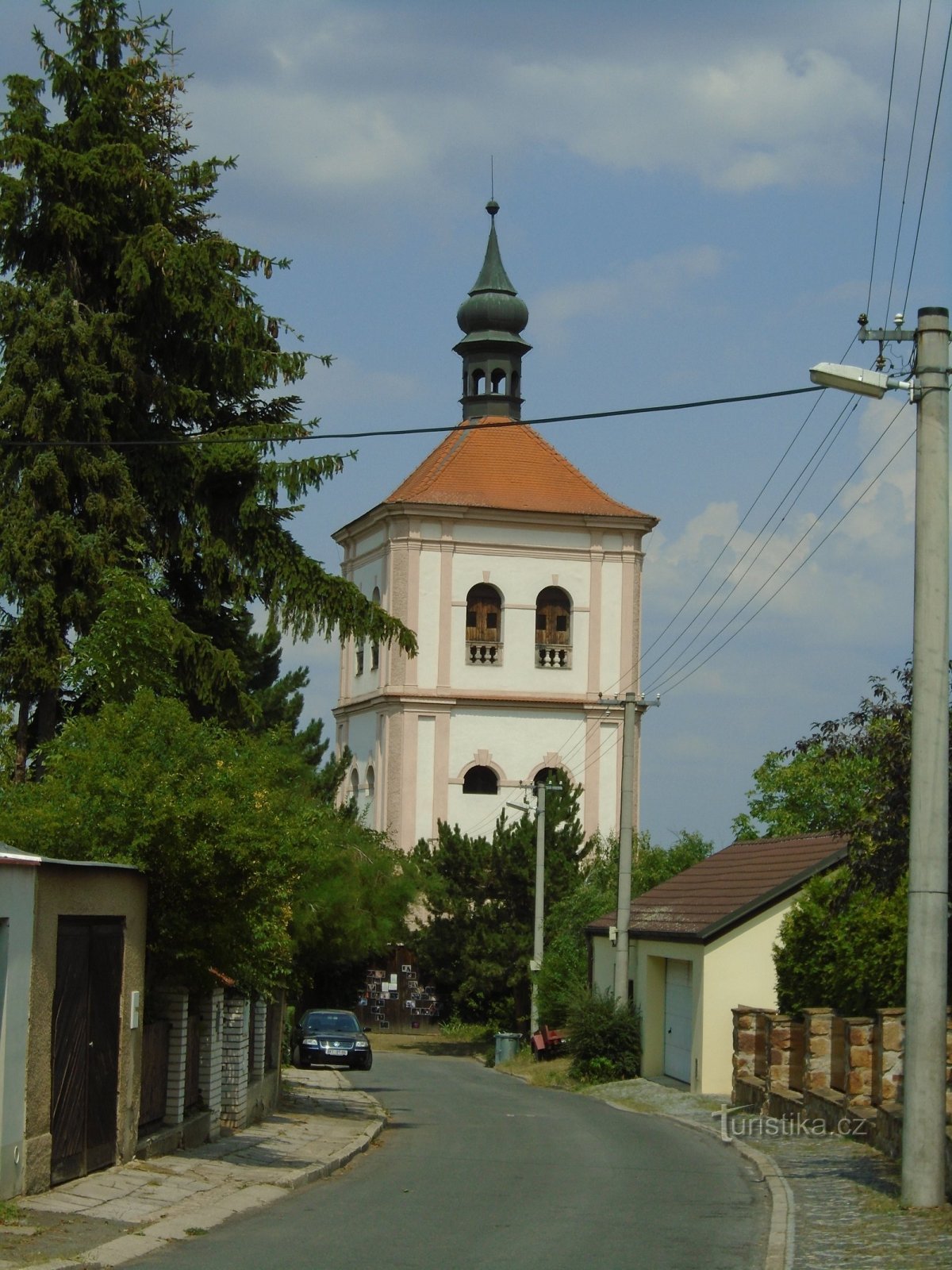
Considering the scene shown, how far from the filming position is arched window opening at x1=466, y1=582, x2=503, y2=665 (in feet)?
205

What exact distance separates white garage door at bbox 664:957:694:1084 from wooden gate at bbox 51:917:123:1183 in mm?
20342

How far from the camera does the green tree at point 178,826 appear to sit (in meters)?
16.7

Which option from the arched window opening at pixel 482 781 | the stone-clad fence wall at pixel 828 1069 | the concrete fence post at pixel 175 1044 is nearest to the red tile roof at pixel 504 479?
the arched window opening at pixel 482 781

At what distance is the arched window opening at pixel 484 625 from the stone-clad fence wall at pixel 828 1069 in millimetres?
33373

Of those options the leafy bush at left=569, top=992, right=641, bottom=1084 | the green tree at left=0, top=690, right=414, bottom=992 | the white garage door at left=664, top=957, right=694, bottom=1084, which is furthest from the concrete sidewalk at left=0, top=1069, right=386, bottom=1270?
the leafy bush at left=569, top=992, right=641, bottom=1084

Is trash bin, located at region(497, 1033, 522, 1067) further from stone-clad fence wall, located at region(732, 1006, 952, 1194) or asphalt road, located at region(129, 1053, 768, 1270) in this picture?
asphalt road, located at region(129, 1053, 768, 1270)

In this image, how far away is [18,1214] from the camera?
43.3ft

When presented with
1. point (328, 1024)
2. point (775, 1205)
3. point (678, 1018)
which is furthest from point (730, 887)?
point (775, 1205)

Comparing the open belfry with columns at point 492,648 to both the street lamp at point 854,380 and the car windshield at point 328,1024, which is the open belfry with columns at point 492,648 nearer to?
the car windshield at point 328,1024

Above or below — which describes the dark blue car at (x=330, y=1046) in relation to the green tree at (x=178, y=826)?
below

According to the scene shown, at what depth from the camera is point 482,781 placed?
62.8m

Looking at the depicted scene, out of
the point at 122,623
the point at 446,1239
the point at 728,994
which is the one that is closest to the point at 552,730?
the point at 728,994

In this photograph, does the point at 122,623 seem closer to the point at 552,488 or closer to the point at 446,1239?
the point at 446,1239

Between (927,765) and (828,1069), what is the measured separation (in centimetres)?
988
